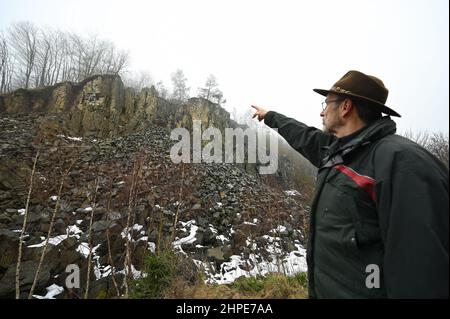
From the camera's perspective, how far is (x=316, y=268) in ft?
6.54

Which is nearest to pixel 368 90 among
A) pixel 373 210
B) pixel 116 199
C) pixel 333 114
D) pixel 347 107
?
pixel 347 107

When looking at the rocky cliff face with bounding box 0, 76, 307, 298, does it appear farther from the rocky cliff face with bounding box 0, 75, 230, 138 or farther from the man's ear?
the man's ear

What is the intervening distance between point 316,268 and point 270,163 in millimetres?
23013

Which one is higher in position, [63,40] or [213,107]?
[63,40]

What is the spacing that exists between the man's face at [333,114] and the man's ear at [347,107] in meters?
0.04

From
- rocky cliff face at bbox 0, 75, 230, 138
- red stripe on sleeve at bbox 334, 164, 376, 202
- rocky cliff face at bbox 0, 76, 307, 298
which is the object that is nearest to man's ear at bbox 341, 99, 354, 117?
red stripe on sleeve at bbox 334, 164, 376, 202

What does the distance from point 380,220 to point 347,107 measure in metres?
1.07

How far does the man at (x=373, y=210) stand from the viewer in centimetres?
127

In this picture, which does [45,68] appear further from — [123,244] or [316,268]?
[316,268]

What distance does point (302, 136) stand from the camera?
2.73m

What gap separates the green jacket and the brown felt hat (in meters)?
0.22

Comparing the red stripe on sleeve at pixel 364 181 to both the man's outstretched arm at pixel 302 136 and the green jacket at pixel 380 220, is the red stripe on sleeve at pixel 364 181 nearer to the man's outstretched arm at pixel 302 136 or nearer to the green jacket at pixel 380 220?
the green jacket at pixel 380 220

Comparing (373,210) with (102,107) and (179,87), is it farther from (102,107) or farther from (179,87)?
(179,87)

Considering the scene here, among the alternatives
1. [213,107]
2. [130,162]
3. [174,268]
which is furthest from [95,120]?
[174,268]
